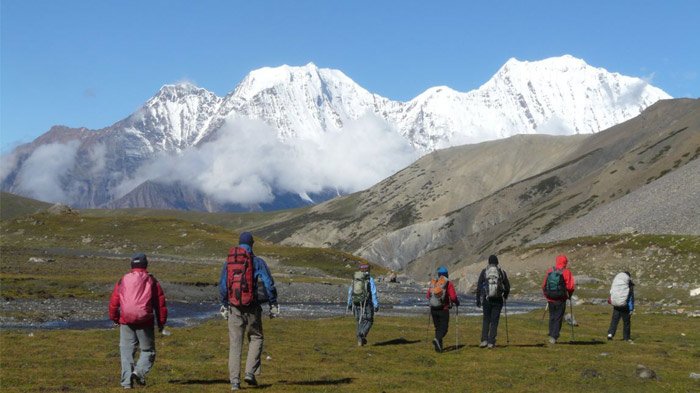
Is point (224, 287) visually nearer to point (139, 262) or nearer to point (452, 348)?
point (139, 262)

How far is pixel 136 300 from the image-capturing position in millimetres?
21109

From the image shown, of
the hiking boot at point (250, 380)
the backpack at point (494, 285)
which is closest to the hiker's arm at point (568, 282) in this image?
the backpack at point (494, 285)

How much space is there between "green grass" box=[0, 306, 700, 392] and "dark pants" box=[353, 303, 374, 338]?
2.56 feet

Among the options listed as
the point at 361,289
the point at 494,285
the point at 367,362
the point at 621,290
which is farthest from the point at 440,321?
the point at 621,290

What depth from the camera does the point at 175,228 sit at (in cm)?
16800

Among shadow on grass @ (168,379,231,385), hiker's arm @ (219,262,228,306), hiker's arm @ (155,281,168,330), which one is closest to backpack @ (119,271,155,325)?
hiker's arm @ (155,281,168,330)

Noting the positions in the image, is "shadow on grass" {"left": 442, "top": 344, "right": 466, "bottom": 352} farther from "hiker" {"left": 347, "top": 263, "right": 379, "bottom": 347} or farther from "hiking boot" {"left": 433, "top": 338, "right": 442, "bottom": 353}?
"hiker" {"left": 347, "top": 263, "right": 379, "bottom": 347}

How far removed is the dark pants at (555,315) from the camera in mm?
34438

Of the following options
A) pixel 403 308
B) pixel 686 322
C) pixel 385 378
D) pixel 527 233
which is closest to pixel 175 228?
pixel 527 233

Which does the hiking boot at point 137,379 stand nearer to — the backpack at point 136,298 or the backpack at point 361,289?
the backpack at point 136,298

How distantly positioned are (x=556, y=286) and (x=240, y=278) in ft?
55.7

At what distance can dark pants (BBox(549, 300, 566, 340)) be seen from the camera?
3444 cm

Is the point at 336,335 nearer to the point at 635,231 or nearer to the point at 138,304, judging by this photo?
the point at 138,304

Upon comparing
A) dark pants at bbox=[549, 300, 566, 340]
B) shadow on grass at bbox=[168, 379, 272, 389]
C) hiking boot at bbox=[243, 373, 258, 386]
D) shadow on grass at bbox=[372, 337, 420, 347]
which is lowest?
shadow on grass at bbox=[372, 337, 420, 347]
